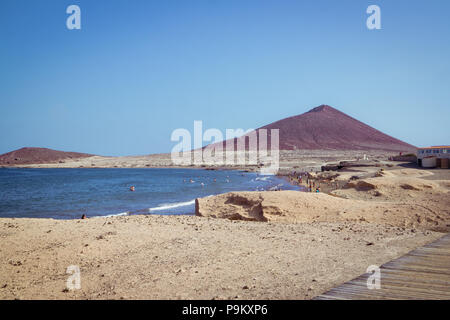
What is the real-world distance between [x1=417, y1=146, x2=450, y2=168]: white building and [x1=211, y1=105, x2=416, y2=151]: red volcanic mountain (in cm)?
7991

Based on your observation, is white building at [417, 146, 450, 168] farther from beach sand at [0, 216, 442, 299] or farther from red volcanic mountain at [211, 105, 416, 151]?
red volcanic mountain at [211, 105, 416, 151]

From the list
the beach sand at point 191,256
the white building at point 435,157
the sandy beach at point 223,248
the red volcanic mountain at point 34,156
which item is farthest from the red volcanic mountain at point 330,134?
the beach sand at point 191,256

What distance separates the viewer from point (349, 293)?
4605mm

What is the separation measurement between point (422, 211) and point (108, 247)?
979cm

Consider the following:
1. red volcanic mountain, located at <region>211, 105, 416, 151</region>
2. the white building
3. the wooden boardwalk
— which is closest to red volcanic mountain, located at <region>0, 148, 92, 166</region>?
red volcanic mountain, located at <region>211, 105, 416, 151</region>

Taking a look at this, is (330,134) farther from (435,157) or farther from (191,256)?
(191,256)

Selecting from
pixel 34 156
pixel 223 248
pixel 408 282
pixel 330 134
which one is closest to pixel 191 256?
pixel 223 248

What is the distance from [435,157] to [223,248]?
111 ft

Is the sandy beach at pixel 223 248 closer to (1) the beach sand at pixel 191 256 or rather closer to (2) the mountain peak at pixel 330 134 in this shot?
(1) the beach sand at pixel 191 256

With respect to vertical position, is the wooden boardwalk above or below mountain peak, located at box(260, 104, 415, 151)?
below

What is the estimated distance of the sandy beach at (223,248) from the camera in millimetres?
5465

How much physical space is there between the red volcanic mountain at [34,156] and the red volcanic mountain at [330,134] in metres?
82.9

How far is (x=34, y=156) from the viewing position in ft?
431

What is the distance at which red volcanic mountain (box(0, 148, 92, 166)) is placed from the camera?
122537 mm
